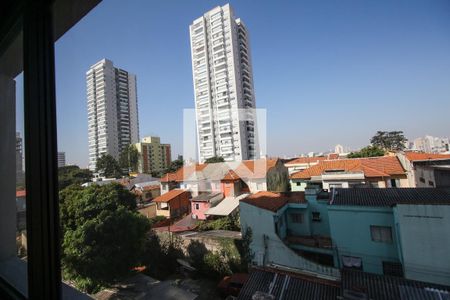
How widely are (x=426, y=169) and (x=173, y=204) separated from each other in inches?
50.0

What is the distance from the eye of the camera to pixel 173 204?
1.48 m

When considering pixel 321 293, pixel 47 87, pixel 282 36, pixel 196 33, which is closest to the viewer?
pixel 47 87

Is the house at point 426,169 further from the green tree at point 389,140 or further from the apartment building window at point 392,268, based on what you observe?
the apartment building window at point 392,268

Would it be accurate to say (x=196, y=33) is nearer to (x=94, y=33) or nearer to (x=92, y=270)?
(x=94, y=33)

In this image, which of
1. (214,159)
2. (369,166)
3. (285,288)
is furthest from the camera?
(214,159)

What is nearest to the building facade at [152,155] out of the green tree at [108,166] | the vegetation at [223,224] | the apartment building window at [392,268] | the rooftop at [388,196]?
the green tree at [108,166]

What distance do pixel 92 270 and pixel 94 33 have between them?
134cm

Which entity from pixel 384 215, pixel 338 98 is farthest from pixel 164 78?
pixel 384 215

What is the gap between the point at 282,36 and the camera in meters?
0.96

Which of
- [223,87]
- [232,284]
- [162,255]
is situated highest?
[223,87]

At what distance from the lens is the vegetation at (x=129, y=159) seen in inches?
52.3

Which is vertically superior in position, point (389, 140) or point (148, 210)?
point (389, 140)

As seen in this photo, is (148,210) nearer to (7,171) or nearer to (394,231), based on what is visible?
(7,171)

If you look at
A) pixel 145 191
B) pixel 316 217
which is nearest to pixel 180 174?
pixel 145 191
